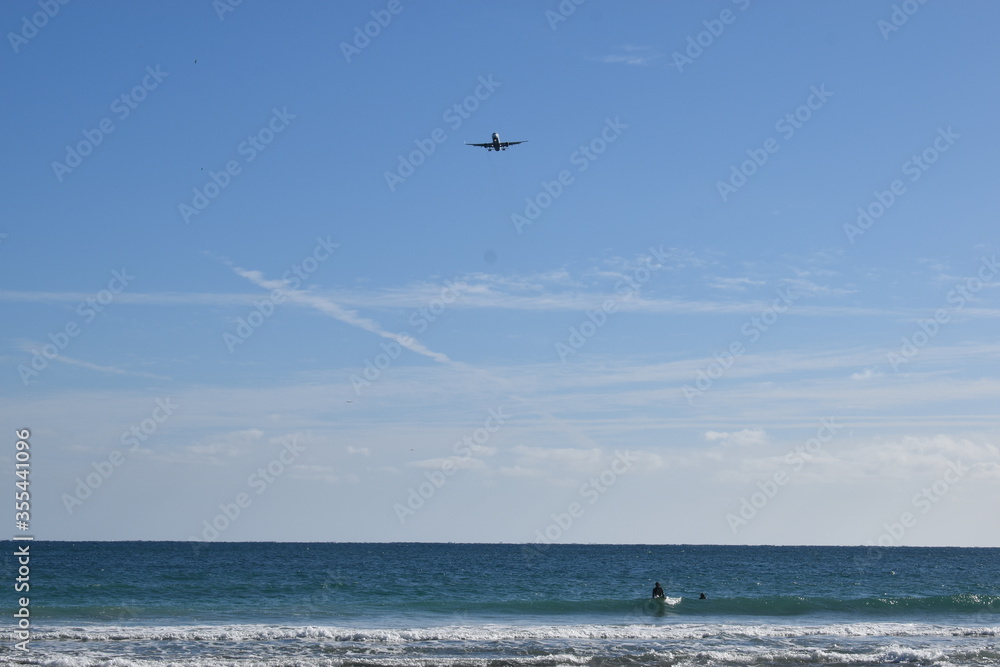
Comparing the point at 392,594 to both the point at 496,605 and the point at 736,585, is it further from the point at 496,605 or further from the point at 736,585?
the point at 736,585

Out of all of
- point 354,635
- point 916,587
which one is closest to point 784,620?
point 354,635

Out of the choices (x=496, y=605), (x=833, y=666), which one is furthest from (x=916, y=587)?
(x=833, y=666)

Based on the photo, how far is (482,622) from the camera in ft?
126

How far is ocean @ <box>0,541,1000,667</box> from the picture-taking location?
2841 centimetres

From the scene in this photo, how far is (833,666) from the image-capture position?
27438 millimetres

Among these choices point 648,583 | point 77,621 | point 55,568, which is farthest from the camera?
point 55,568

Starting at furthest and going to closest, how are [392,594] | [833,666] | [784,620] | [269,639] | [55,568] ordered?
1. [55,568]
2. [392,594]
3. [784,620]
4. [269,639]
5. [833,666]

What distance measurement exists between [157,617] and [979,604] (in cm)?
4111

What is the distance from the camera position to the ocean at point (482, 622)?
28406mm

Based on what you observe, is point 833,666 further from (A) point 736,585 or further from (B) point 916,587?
(B) point 916,587

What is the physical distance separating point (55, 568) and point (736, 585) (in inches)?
2128

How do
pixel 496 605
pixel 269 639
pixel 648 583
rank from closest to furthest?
pixel 269 639 → pixel 496 605 → pixel 648 583

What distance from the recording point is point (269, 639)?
3117cm

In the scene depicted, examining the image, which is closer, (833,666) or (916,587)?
(833,666)
